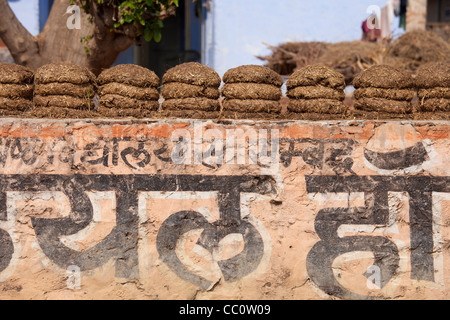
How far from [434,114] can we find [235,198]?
4.80 ft

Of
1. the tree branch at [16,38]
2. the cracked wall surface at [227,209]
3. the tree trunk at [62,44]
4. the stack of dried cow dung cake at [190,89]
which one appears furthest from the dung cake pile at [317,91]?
the tree branch at [16,38]

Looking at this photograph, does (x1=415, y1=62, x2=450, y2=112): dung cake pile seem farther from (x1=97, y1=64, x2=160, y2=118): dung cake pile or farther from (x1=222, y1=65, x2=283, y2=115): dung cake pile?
(x1=97, y1=64, x2=160, y2=118): dung cake pile

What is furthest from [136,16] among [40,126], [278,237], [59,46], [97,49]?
[278,237]

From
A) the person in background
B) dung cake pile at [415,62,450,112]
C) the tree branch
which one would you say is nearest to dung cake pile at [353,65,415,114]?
dung cake pile at [415,62,450,112]

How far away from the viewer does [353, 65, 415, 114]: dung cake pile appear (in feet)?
10.8

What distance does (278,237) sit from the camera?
325cm

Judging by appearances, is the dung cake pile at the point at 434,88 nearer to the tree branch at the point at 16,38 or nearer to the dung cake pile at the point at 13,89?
the dung cake pile at the point at 13,89

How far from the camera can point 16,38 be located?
471 cm

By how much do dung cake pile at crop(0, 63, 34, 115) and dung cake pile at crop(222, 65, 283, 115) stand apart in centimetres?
136

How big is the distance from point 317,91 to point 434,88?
810 mm

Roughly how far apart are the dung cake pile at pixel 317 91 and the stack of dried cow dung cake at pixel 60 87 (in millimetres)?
1439

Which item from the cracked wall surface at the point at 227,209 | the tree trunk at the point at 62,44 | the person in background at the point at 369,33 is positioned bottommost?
the cracked wall surface at the point at 227,209

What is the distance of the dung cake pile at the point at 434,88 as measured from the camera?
3330 millimetres

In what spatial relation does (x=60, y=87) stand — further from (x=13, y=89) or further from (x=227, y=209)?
(x=227, y=209)
